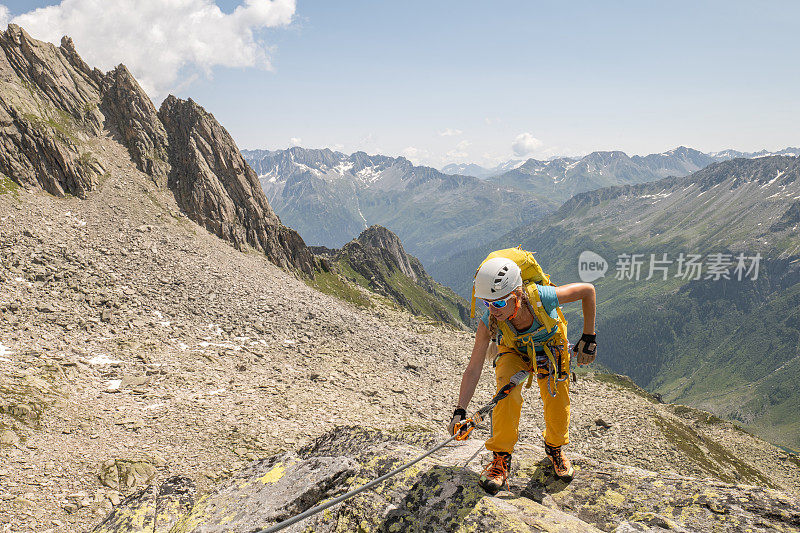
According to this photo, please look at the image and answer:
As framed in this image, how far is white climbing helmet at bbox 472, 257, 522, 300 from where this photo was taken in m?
7.01

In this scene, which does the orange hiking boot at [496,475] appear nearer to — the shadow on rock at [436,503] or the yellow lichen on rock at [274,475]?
the shadow on rock at [436,503]

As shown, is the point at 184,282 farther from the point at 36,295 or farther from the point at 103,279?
the point at 36,295

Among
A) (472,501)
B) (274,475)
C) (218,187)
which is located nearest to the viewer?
(472,501)

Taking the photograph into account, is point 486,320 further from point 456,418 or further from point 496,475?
point 496,475

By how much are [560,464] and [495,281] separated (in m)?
3.81

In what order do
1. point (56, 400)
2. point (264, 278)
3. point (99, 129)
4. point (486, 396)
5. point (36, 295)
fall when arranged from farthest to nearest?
point (99, 129)
point (264, 278)
point (486, 396)
point (36, 295)
point (56, 400)

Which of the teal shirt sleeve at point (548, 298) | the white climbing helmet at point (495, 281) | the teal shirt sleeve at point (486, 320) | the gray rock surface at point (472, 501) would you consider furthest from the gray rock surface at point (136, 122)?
the teal shirt sleeve at point (548, 298)

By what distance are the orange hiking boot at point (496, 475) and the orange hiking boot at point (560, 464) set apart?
96cm

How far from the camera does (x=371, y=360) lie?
36688mm

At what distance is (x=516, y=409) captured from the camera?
738 cm

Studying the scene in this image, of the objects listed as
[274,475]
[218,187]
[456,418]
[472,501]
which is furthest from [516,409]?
[218,187]

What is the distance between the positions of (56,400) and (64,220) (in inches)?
1136

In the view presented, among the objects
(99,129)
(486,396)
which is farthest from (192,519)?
(99,129)

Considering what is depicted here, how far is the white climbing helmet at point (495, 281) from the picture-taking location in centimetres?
701
